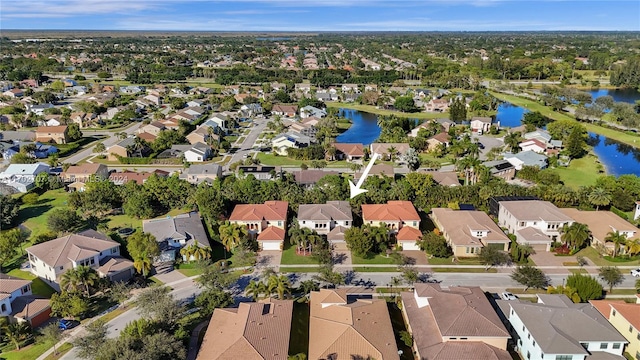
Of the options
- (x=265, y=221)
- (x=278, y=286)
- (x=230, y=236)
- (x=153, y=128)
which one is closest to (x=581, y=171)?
(x=265, y=221)

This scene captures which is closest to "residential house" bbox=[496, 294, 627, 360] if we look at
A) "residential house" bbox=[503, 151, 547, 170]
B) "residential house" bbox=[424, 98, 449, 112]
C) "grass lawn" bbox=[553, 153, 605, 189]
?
"grass lawn" bbox=[553, 153, 605, 189]

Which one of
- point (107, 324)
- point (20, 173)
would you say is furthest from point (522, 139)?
point (20, 173)

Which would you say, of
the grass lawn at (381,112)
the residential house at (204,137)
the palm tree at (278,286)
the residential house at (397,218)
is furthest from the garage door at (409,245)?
the grass lawn at (381,112)

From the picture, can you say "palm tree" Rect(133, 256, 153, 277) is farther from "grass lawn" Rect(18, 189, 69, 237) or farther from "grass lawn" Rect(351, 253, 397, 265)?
"grass lawn" Rect(351, 253, 397, 265)

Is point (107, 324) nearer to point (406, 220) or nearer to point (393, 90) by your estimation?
point (406, 220)

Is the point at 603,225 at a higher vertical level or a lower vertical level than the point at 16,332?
higher

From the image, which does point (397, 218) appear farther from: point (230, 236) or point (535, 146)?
point (535, 146)
